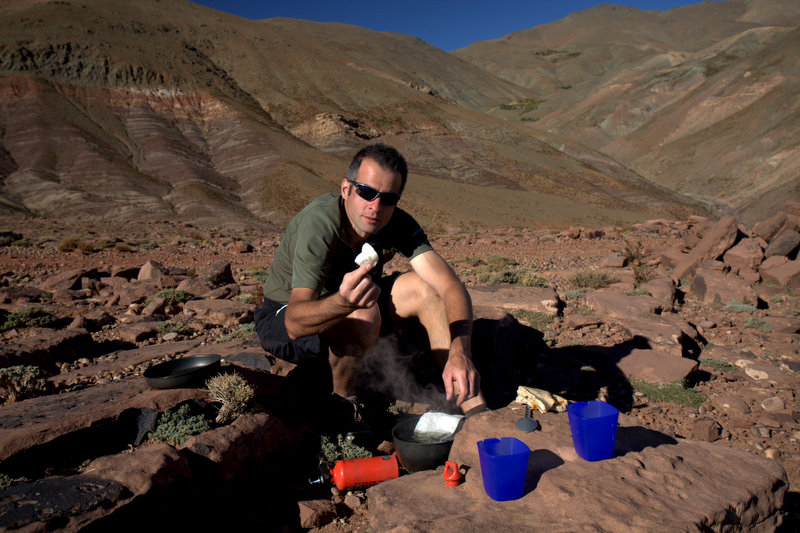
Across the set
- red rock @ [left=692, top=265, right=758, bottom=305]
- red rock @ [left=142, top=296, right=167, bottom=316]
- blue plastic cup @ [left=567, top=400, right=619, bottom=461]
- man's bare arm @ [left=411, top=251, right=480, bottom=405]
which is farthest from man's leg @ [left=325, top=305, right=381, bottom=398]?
red rock @ [left=692, top=265, right=758, bottom=305]

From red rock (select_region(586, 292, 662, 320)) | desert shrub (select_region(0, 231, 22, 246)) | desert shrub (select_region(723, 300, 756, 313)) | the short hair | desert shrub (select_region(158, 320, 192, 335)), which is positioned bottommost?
desert shrub (select_region(0, 231, 22, 246))

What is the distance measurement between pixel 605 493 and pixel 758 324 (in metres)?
4.90

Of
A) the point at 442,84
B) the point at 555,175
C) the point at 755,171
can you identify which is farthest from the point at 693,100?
the point at 442,84

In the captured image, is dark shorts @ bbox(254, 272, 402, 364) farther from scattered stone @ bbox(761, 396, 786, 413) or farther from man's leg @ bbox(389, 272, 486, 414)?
scattered stone @ bbox(761, 396, 786, 413)

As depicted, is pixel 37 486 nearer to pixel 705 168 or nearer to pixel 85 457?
pixel 85 457

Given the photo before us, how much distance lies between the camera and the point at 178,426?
2682 millimetres

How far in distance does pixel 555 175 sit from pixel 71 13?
49.9m

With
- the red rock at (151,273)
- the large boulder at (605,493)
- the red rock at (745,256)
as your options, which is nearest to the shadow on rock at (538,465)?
the large boulder at (605,493)

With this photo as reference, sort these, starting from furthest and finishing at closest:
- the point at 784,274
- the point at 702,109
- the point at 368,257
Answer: the point at 702,109 < the point at 784,274 < the point at 368,257

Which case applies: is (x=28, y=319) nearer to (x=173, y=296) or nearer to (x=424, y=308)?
(x=173, y=296)

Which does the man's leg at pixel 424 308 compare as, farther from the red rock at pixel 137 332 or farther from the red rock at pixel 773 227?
the red rock at pixel 773 227

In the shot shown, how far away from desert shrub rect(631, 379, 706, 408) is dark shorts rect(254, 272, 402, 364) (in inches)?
89.7

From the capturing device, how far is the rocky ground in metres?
3.79

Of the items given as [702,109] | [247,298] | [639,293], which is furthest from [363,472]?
[702,109]
